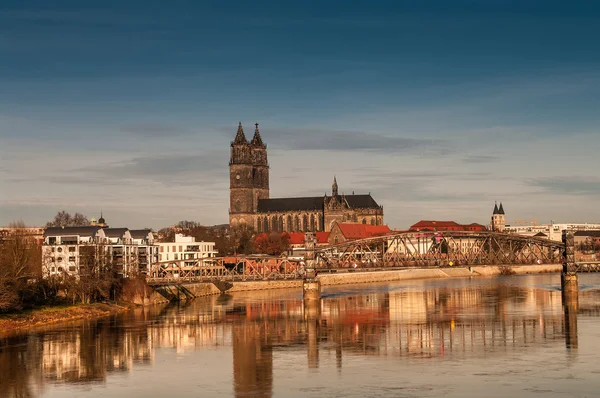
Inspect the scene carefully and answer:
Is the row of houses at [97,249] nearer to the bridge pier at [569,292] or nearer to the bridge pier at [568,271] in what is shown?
the bridge pier at [569,292]

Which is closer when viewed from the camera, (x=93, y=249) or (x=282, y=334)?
(x=282, y=334)

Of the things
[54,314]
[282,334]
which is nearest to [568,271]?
[282,334]

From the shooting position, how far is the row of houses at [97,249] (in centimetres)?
9512

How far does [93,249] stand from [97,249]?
225 centimetres

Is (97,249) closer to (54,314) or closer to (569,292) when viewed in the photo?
(54,314)

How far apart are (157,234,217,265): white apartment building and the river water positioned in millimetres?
51090

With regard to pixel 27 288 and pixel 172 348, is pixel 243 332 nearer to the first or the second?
pixel 172 348

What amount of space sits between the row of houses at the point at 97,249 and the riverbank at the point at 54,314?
739 centimetres

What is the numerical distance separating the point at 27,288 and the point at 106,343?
18.0 metres

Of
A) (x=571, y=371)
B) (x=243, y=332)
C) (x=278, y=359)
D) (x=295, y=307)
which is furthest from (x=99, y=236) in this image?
(x=571, y=371)

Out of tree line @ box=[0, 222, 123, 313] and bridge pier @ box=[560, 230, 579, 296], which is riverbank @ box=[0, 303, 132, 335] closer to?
tree line @ box=[0, 222, 123, 313]

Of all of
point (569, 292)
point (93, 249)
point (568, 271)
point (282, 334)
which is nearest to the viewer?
point (282, 334)

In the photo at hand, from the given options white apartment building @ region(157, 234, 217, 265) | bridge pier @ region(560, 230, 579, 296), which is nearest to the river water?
bridge pier @ region(560, 230, 579, 296)

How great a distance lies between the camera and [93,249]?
93000mm
